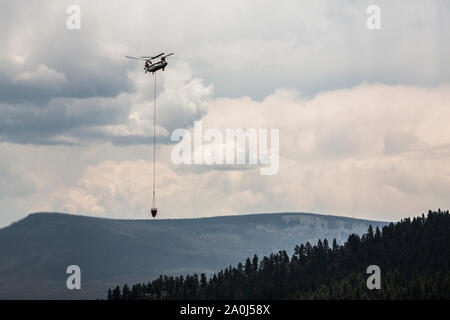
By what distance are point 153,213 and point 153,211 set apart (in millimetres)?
1204

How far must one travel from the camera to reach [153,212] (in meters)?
199

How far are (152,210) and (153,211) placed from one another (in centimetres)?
35

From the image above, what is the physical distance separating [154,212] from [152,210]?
2.43 feet

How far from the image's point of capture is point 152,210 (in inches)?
7869

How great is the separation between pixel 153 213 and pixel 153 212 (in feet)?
2.16

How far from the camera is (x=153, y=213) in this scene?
19875cm

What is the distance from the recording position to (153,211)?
200 meters

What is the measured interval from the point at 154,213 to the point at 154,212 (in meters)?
0.66

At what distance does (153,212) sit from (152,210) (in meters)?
0.74

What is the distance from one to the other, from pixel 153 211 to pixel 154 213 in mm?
1028

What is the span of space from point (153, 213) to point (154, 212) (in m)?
0.91

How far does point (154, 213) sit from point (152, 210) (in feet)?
4.08

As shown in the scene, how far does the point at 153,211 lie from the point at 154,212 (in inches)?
17.0
